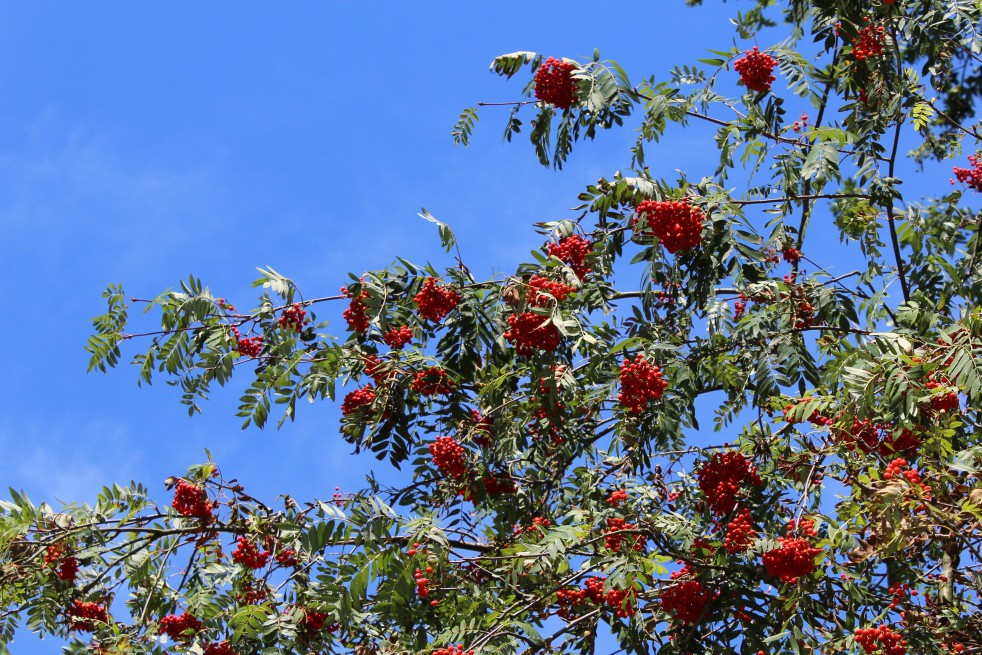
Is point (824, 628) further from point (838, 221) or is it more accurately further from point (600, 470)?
point (838, 221)

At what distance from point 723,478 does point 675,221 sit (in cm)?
158

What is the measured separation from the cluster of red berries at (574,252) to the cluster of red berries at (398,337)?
1.07m

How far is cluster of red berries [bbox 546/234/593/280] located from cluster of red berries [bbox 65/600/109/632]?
3.88 m

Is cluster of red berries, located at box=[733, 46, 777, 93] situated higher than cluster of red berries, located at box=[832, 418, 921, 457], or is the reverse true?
cluster of red berries, located at box=[733, 46, 777, 93]

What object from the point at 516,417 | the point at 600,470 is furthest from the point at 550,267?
the point at 600,470

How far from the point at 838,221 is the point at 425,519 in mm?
4369

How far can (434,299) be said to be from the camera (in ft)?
23.2

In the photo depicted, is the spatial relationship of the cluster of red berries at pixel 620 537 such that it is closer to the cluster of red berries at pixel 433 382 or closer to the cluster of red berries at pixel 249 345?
the cluster of red berries at pixel 433 382

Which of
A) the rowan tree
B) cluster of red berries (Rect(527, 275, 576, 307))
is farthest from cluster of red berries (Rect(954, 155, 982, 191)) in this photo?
cluster of red berries (Rect(527, 275, 576, 307))

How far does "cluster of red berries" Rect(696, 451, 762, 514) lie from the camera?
676 centimetres

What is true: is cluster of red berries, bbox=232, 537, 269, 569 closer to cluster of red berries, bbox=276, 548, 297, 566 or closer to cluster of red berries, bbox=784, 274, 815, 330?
cluster of red berries, bbox=276, 548, 297, 566

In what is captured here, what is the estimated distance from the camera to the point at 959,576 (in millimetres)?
6637

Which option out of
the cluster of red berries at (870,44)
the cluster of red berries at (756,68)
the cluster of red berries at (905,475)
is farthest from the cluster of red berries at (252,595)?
the cluster of red berries at (870,44)

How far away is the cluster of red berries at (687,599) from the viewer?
20.8 ft
